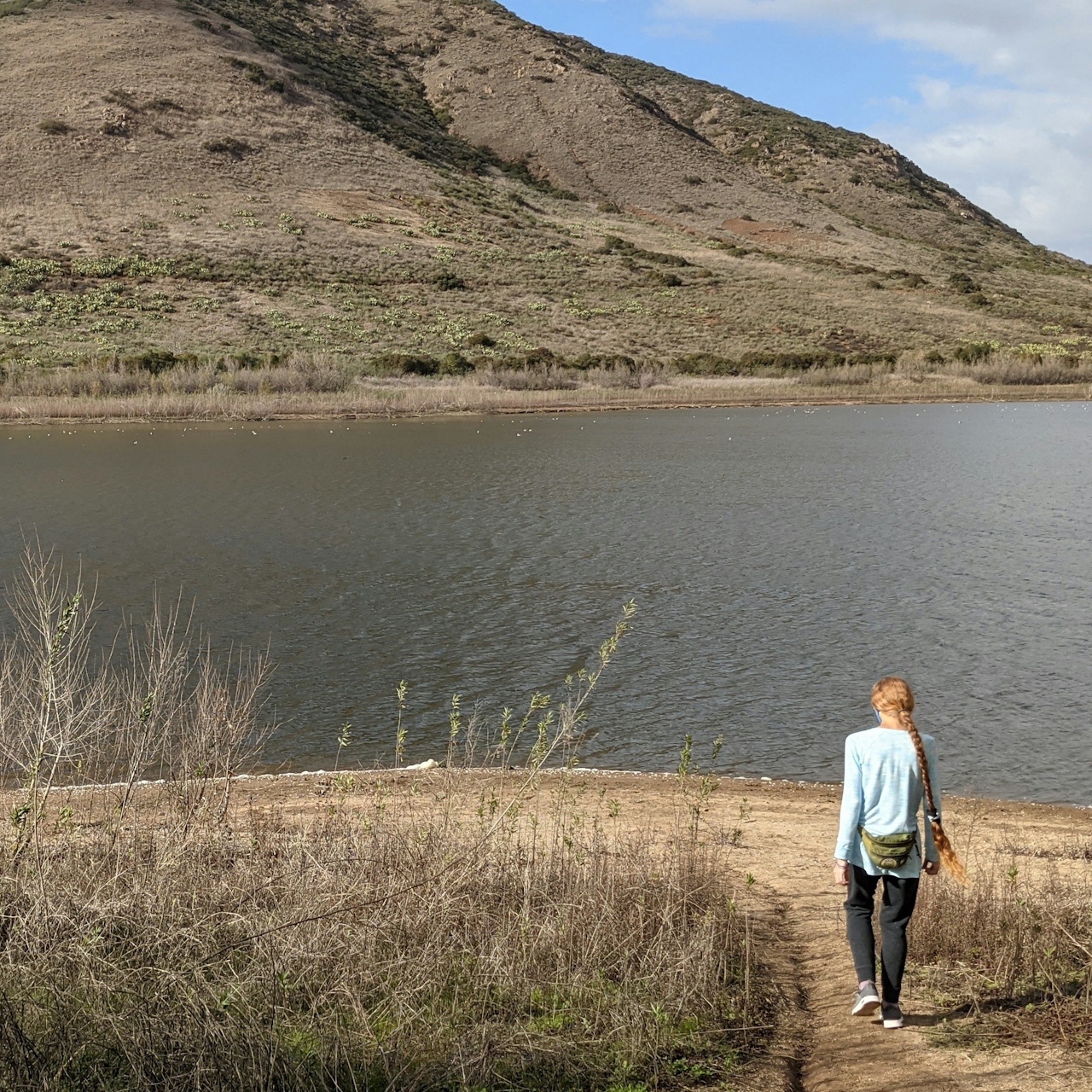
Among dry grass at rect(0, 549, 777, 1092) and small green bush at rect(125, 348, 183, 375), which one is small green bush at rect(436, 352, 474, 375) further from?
dry grass at rect(0, 549, 777, 1092)

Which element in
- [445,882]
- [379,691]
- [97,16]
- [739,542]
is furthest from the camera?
[97,16]

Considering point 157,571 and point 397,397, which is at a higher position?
point 397,397

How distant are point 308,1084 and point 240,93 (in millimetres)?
89390

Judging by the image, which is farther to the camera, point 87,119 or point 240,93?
point 240,93

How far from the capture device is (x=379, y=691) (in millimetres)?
12281

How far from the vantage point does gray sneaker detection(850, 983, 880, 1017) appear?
496 centimetres

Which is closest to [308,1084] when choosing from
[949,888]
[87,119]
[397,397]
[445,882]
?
[445,882]

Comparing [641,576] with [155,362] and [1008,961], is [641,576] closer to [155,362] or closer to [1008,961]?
[1008,961]

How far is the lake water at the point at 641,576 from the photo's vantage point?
1126 cm

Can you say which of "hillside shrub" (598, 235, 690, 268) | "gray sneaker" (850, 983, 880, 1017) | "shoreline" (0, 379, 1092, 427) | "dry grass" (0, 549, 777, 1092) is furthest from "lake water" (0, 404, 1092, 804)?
"hillside shrub" (598, 235, 690, 268)

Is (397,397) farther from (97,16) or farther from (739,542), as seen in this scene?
(97,16)

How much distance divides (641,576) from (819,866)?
33.4 feet

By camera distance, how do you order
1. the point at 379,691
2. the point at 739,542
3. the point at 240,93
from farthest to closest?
the point at 240,93
the point at 739,542
the point at 379,691

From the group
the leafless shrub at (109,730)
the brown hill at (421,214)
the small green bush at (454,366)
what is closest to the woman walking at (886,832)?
the leafless shrub at (109,730)
